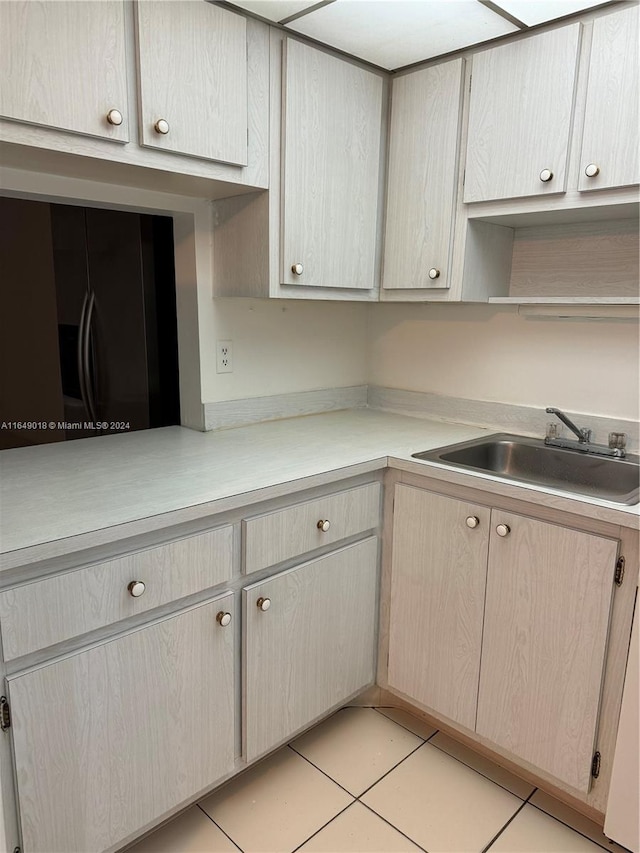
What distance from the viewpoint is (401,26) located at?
1.70 metres

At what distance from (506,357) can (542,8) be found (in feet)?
3.40

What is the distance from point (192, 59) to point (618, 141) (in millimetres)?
1115

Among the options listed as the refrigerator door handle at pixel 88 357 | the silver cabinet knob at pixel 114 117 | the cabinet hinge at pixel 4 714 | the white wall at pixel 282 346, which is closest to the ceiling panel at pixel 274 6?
the silver cabinet knob at pixel 114 117

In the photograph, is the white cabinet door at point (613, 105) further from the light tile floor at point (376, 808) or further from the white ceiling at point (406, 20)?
the light tile floor at point (376, 808)

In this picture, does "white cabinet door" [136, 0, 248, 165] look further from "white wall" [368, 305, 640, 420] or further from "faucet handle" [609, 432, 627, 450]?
"faucet handle" [609, 432, 627, 450]

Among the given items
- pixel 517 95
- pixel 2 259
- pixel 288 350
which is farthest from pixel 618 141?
pixel 2 259

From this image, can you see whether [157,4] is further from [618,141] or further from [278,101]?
[618,141]

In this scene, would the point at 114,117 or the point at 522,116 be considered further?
the point at 522,116

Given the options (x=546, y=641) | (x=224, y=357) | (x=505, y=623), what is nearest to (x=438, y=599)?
(x=505, y=623)

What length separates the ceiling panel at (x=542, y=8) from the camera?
5.05ft

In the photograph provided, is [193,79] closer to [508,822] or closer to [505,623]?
[505,623]

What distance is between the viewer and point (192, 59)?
1.51 m

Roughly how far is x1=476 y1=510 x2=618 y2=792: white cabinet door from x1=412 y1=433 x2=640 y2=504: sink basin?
10.1 inches

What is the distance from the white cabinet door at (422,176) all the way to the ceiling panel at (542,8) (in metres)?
0.27
